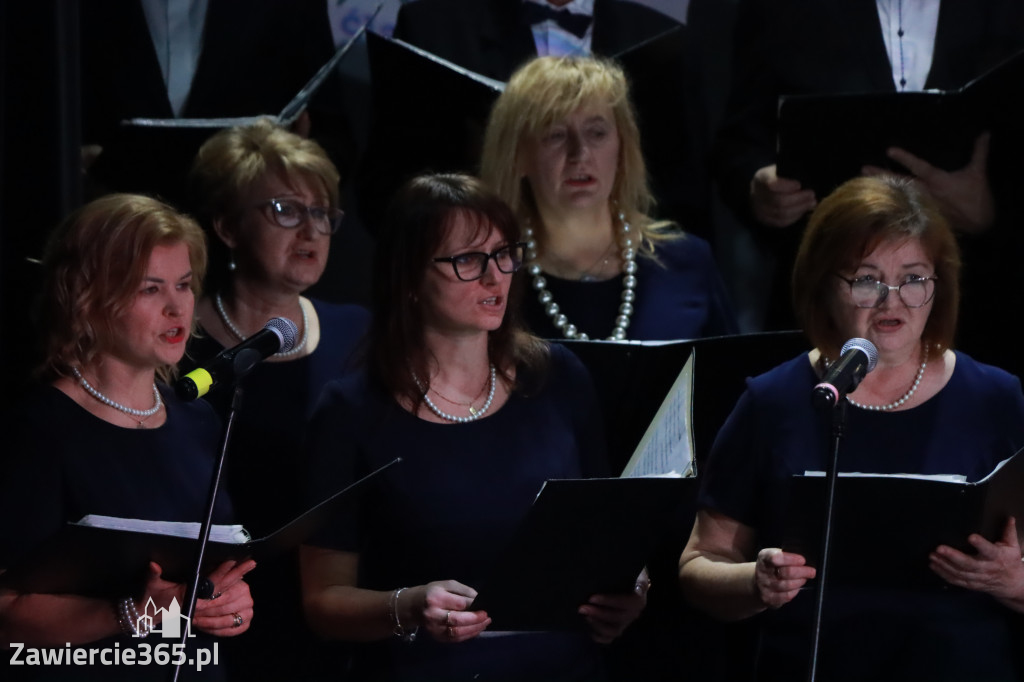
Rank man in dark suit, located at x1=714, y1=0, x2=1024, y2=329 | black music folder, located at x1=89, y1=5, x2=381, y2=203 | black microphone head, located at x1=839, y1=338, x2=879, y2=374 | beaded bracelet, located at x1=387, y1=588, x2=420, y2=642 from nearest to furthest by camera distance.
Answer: black microphone head, located at x1=839, y1=338, x2=879, y2=374 → beaded bracelet, located at x1=387, y1=588, x2=420, y2=642 → black music folder, located at x1=89, y1=5, x2=381, y2=203 → man in dark suit, located at x1=714, y1=0, x2=1024, y2=329

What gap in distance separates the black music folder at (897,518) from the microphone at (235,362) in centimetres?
89

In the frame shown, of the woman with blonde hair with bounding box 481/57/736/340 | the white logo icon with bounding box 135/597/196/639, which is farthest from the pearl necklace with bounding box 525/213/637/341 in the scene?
the white logo icon with bounding box 135/597/196/639

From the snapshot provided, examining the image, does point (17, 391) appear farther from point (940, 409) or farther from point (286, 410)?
point (940, 409)

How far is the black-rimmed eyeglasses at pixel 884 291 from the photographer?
9.39ft

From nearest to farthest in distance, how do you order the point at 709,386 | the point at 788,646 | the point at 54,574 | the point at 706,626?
1. the point at 54,574
2. the point at 788,646
3. the point at 709,386
4. the point at 706,626

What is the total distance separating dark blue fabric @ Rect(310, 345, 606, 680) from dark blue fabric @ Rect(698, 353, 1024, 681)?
34cm

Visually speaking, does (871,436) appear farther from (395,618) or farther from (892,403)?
(395,618)

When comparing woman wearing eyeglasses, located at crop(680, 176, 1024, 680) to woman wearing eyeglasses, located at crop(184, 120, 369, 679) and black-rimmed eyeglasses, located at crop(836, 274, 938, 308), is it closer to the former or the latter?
black-rimmed eyeglasses, located at crop(836, 274, 938, 308)

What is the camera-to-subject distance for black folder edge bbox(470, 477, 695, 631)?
7.82 feet

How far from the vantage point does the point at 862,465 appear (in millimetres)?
2848

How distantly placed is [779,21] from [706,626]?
162 centimetres

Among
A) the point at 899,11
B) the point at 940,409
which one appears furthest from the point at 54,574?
the point at 899,11

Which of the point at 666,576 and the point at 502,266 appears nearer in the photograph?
the point at 502,266

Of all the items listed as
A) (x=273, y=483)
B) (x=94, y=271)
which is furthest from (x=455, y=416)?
(x=94, y=271)
